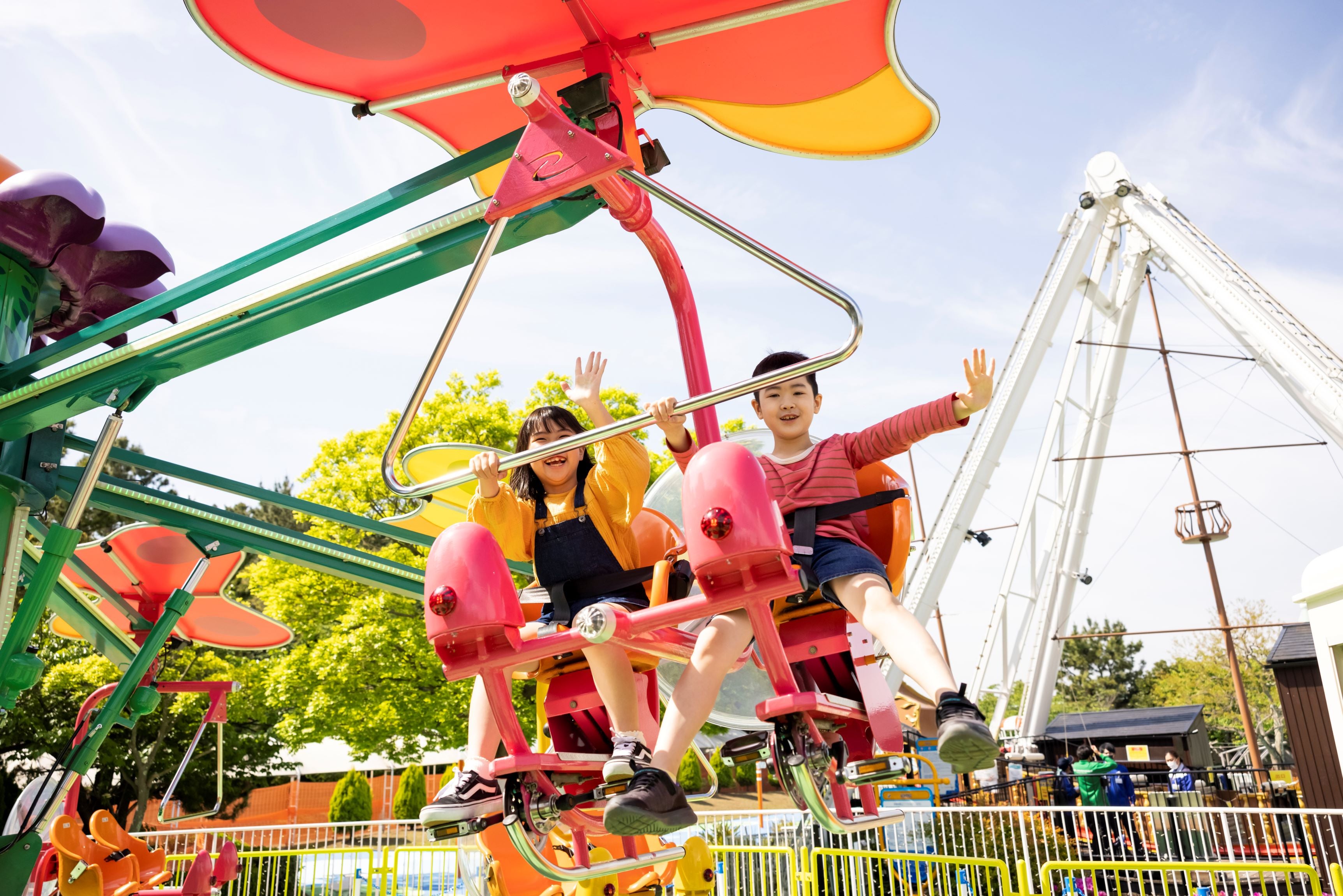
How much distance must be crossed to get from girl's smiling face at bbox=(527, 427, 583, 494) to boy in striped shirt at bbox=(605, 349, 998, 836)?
2.08 ft

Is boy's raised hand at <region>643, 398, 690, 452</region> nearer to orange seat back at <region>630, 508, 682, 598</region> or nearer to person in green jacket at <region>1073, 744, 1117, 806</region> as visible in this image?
orange seat back at <region>630, 508, 682, 598</region>

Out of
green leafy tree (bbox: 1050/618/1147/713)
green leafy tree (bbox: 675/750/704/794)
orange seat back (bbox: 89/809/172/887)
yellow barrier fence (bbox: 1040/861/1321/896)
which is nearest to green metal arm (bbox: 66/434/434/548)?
orange seat back (bbox: 89/809/172/887)

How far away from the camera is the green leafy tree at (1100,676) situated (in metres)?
69.6

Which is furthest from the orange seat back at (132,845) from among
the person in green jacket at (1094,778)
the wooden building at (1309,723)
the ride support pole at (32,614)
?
the wooden building at (1309,723)

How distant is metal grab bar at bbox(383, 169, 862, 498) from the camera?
244cm

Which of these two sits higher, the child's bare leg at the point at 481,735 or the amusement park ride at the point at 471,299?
the amusement park ride at the point at 471,299

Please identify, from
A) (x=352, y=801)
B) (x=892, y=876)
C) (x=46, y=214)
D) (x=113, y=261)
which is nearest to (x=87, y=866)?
(x=113, y=261)

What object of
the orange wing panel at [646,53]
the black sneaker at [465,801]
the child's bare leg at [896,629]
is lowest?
the black sneaker at [465,801]

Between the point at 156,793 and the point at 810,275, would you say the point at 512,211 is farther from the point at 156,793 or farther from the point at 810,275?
the point at 156,793

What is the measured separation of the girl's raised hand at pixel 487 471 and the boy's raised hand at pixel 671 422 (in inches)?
20.9

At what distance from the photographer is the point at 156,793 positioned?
886 inches

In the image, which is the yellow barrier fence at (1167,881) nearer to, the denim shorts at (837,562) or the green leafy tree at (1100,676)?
the denim shorts at (837,562)

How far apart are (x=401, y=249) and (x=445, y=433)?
48.7 ft

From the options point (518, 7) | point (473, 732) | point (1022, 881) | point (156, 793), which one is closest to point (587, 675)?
point (473, 732)
